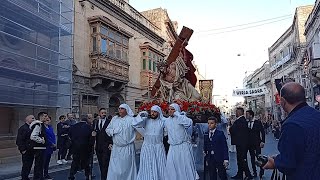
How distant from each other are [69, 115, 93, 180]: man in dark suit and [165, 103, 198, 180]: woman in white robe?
3.02 m

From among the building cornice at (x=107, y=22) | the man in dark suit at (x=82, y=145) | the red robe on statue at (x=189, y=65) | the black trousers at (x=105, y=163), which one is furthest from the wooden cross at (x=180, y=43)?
the building cornice at (x=107, y=22)

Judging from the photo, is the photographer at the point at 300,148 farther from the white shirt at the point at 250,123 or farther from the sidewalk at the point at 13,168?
the sidewalk at the point at 13,168

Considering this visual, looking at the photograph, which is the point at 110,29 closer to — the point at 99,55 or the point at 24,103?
the point at 99,55

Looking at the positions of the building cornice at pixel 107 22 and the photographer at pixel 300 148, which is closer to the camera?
the photographer at pixel 300 148

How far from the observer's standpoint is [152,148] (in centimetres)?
666

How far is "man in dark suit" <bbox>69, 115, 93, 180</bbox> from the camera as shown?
8617 millimetres

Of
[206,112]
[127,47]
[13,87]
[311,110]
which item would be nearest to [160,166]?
[206,112]

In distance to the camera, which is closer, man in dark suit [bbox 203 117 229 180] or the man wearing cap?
the man wearing cap

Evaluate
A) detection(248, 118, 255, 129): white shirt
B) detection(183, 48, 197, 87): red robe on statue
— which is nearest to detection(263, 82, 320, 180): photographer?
detection(248, 118, 255, 129): white shirt

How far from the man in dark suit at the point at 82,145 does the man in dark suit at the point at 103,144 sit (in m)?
0.39

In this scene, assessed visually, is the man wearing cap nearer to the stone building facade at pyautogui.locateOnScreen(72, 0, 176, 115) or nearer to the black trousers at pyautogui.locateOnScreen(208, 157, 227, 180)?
the black trousers at pyautogui.locateOnScreen(208, 157, 227, 180)

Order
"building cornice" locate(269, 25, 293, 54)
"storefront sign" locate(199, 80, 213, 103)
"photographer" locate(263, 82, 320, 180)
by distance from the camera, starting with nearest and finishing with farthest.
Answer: "photographer" locate(263, 82, 320, 180) → "storefront sign" locate(199, 80, 213, 103) → "building cornice" locate(269, 25, 293, 54)

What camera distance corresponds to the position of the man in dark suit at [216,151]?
271 inches

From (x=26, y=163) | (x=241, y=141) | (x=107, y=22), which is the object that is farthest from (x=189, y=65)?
(x=107, y=22)
